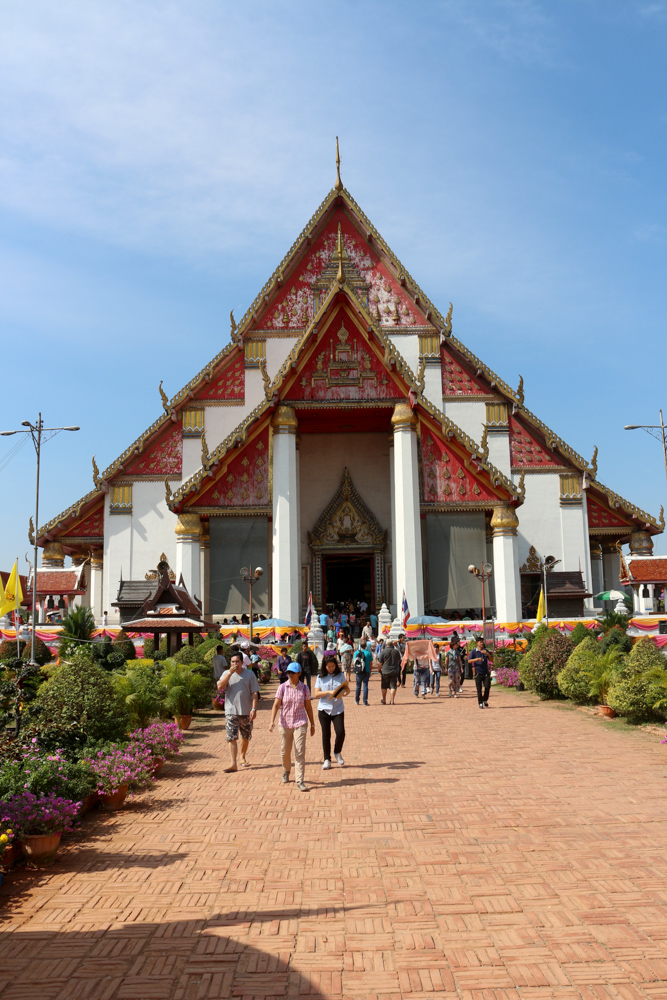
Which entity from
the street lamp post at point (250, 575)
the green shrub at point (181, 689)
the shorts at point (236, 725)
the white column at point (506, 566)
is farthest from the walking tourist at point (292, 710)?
the white column at point (506, 566)

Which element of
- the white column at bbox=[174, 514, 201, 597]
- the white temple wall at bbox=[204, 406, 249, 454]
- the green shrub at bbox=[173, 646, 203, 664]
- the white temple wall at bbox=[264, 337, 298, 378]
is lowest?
the green shrub at bbox=[173, 646, 203, 664]

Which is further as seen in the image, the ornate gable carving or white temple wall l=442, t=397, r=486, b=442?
white temple wall l=442, t=397, r=486, b=442

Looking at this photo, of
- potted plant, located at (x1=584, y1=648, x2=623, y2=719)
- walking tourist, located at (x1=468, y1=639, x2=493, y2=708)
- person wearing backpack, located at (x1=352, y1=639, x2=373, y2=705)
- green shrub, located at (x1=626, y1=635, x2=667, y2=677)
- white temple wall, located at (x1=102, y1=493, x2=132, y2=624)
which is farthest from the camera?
white temple wall, located at (x1=102, y1=493, x2=132, y2=624)

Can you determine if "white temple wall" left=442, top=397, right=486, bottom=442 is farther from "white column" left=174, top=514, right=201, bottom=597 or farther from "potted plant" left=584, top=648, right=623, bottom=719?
"potted plant" left=584, top=648, right=623, bottom=719

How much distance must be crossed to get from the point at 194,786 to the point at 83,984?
4.81 metres

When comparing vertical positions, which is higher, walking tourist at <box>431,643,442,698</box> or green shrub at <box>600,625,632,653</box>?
green shrub at <box>600,625,632,653</box>

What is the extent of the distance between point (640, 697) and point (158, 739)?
21.8 feet

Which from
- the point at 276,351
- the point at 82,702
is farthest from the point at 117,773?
the point at 276,351

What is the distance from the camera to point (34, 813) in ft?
19.0

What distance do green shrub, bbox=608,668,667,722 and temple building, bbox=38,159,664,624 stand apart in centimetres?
1397

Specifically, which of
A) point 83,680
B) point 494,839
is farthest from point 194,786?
point 494,839

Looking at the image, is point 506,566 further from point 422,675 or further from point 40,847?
point 40,847

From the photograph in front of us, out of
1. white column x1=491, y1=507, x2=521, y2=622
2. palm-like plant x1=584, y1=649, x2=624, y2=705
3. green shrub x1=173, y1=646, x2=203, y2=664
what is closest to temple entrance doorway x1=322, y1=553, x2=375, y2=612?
white column x1=491, y1=507, x2=521, y2=622

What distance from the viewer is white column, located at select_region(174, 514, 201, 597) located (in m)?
25.6
